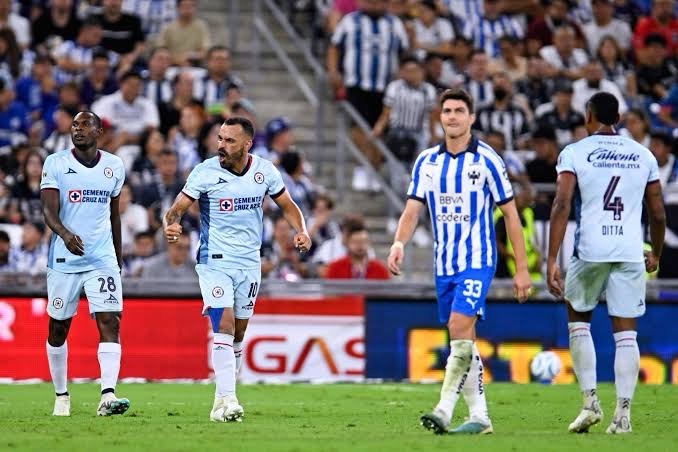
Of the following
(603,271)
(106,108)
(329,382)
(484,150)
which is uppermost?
(106,108)

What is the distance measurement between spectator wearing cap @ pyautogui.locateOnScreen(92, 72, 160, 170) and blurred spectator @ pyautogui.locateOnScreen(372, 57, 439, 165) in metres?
3.27

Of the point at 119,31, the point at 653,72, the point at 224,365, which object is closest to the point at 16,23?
the point at 119,31

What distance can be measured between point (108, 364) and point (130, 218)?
7.43 m

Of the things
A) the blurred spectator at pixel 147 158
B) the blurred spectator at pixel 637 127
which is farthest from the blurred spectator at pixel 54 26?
the blurred spectator at pixel 637 127

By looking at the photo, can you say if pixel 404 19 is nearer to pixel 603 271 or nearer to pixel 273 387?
pixel 273 387

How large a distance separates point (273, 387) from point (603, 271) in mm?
6367

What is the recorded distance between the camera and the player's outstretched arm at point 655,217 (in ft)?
37.9

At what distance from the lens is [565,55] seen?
2469 cm

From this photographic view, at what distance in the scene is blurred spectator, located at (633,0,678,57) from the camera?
25.9 meters

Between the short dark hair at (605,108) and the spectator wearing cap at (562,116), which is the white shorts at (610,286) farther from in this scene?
the spectator wearing cap at (562,116)

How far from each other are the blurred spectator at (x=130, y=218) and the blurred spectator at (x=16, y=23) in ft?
13.4

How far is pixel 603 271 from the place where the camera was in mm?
11500

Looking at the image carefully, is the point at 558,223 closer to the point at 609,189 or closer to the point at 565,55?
the point at 609,189

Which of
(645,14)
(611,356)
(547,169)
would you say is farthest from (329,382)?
(645,14)
